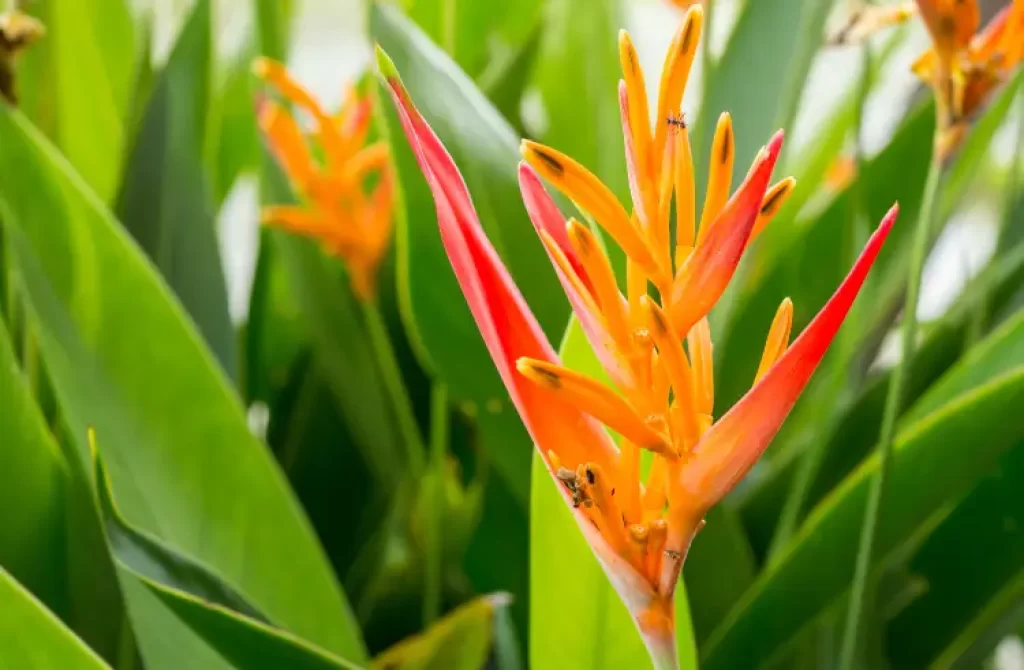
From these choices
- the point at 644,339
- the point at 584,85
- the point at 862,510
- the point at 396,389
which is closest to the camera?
the point at 644,339

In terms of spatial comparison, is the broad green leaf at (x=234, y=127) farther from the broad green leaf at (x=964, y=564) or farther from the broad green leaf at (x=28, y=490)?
the broad green leaf at (x=964, y=564)

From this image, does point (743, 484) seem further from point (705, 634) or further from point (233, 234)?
point (233, 234)

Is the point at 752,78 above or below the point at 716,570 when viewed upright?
above

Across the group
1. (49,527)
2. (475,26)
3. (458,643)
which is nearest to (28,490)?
(49,527)

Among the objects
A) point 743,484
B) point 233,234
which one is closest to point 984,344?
point 743,484

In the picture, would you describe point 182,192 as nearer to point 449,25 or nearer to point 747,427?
point 449,25

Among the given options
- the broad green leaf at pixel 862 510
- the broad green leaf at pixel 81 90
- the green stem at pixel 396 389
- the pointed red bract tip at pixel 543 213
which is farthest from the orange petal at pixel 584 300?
the broad green leaf at pixel 81 90
